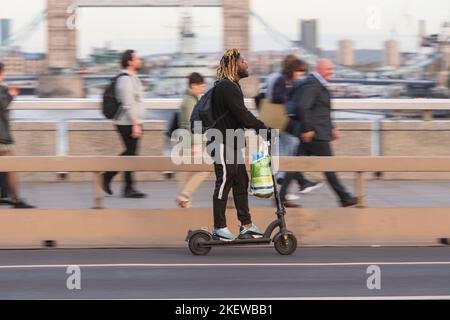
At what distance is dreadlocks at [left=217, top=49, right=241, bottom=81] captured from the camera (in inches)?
402

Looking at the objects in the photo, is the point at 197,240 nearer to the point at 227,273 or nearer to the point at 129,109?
the point at 227,273

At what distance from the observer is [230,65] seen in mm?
10242

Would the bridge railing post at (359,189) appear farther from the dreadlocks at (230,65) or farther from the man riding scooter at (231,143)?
the dreadlocks at (230,65)

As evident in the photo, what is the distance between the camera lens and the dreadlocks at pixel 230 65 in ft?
33.5

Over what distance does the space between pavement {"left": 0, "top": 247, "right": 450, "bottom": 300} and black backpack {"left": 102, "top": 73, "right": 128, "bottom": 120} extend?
3.18 metres

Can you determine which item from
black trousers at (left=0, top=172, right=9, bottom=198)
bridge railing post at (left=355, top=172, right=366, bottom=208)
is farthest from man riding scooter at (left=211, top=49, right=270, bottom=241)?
black trousers at (left=0, top=172, right=9, bottom=198)

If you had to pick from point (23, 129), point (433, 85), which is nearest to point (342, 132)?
point (23, 129)

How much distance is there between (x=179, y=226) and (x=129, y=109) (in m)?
2.88

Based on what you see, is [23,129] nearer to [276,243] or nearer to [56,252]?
[56,252]

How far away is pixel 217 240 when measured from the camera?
406 inches

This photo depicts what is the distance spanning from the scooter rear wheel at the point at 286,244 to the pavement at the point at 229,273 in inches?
3.6

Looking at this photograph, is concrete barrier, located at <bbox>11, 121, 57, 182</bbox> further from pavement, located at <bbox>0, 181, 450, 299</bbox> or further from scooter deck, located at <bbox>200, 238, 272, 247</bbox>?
scooter deck, located at <bbox>200, 238, 272, 247</bbox>

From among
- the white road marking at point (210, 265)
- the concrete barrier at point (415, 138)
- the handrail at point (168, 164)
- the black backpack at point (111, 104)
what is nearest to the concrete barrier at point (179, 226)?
the handrail at point (168, 164)

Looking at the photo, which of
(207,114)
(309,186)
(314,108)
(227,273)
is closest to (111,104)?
(309,186)
